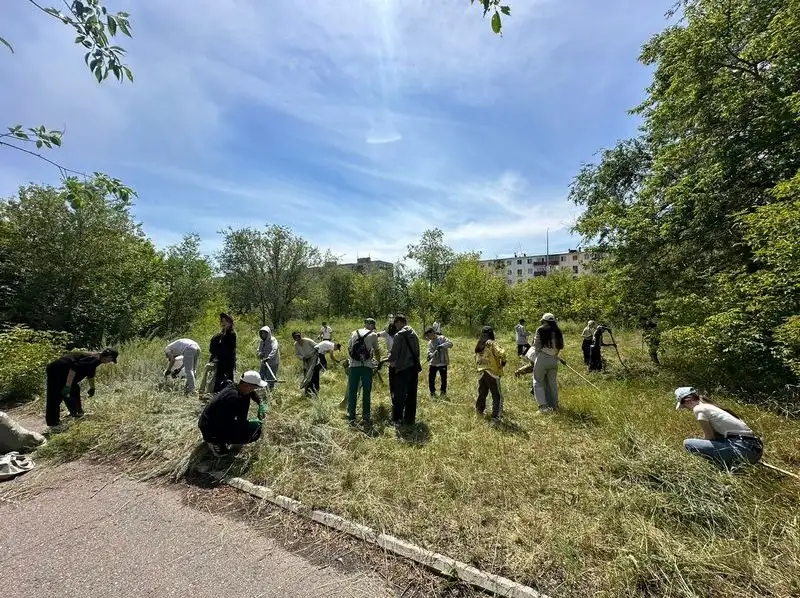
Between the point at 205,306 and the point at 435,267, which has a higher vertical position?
the point at 435,267

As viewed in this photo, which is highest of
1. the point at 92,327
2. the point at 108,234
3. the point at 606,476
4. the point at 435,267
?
the point at 435,267

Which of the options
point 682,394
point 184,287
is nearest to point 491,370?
point 682,394

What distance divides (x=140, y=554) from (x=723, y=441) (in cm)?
526

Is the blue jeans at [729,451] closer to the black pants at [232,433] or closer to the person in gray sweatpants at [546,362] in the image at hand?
the person in gray sweatpants at [546,362]

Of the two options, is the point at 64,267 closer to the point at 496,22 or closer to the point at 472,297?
the point at 496,22

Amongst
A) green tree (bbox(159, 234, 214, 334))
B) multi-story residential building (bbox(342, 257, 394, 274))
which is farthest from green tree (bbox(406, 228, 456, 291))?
green tree (bbox(159, 234, 214, 334))

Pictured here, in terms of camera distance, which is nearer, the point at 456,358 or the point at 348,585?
the point at 348,585

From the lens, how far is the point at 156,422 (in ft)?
17.8

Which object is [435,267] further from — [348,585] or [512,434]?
[348,585]

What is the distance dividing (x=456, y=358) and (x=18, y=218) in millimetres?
13704

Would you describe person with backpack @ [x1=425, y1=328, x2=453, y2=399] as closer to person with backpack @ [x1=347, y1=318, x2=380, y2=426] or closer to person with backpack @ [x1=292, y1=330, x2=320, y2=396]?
person with backpack @ [x1=347, y1=318, x2=380, y2=426]

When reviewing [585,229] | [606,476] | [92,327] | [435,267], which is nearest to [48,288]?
[92,327]

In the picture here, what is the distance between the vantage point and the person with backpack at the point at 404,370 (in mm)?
5762

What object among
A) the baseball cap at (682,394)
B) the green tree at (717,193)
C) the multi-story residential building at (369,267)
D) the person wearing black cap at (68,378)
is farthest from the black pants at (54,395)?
the multi-story residential building at (369,267)
